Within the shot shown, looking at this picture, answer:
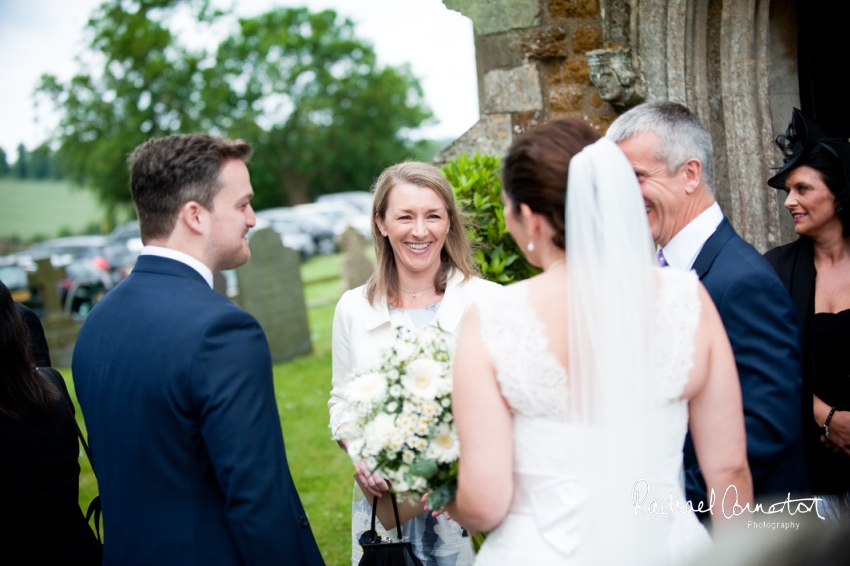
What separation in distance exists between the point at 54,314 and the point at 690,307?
12.9 metres

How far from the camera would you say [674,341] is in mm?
2039

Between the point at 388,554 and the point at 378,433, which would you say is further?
the point at 388,554

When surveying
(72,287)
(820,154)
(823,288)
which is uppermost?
(820,154)

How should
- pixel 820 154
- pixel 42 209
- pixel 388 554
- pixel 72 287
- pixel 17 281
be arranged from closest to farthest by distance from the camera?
pixel 388 554 < pixel 820 154 < pixel 17 281 < pixel 72 287 < pixel 42 209

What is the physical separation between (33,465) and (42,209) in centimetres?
6895

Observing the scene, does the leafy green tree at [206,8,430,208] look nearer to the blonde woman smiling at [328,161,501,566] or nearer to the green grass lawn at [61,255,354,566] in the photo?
the green grass lawn at [61,255,354,566]

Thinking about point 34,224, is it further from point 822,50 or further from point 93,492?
point 822,50

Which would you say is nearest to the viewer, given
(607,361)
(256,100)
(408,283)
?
(607,361)

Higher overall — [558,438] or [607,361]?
[607,361]

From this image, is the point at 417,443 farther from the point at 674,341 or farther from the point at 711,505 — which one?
the point at 711,505

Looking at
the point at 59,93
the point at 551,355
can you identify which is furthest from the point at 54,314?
the point at 59,93

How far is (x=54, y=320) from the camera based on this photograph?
41.2ft

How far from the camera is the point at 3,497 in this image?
2729 millimetres

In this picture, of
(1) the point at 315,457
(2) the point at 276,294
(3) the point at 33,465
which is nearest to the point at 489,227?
(3) the point at 33,465
